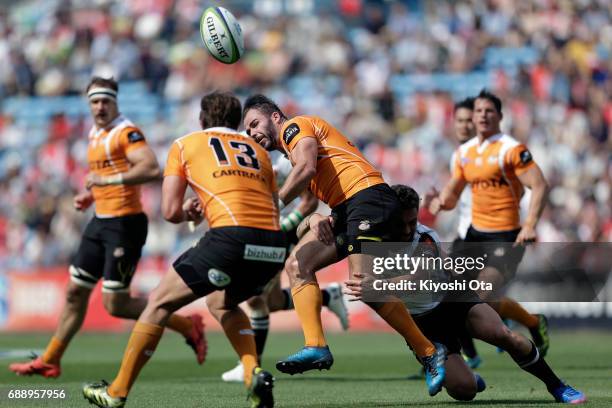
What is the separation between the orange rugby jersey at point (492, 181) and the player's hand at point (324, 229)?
3.34 m

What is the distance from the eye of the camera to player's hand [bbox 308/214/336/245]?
Answer: 28.0ft

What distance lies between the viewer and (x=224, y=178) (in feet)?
24.4

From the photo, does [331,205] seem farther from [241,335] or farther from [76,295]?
[76,295]

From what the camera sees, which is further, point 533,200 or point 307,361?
point 533,200

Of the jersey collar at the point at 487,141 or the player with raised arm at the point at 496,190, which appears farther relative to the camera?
the jersey collar at the point at 487,141

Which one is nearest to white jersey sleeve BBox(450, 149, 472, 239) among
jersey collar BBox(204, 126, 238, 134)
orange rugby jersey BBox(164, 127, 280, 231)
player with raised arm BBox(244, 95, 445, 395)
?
player with raised arm BBox(244, 95, 445, 395)

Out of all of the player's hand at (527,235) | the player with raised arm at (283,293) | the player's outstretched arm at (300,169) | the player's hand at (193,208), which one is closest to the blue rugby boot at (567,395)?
the player's outstretched arm at (300,169)

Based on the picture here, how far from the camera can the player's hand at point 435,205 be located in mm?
11633

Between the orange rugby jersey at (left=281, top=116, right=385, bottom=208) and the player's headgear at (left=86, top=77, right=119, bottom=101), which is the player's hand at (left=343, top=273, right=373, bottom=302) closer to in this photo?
the orange rugby jersey at (left=281, top=116, right=385, bottom=208)

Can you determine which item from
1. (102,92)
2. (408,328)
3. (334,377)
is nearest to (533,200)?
(334,377)

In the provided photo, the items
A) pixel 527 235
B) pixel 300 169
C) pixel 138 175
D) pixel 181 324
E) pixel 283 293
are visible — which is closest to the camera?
pixel 300 169

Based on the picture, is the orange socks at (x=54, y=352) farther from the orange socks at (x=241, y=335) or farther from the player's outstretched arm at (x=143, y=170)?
the orange socks at (x=241, y=335)

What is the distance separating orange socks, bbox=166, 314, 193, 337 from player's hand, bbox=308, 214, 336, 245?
269 cm

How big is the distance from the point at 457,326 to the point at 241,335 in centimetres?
174
